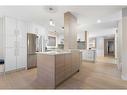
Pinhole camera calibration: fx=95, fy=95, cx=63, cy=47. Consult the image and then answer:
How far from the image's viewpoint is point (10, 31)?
4.01m

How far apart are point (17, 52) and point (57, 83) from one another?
2669 millimetres

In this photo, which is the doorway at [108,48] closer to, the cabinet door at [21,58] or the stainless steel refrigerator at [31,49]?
the stainless steel refrigerator at [31,49]

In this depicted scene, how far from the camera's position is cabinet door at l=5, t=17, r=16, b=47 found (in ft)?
12.8

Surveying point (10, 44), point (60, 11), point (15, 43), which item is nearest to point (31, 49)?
point (15, 43)

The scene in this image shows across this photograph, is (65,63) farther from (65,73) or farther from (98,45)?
(98,45)

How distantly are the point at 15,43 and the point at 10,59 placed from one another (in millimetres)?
718

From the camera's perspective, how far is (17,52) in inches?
169

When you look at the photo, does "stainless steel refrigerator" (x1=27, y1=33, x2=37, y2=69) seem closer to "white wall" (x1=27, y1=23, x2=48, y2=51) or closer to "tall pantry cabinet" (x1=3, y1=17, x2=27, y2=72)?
"tall pantry cabinet" (x1=3, y1=17, x2=27, y2=72)

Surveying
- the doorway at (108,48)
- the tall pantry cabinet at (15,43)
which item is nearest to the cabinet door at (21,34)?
the tall pantry cabinet at (15,43)

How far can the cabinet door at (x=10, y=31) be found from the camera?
3.89m

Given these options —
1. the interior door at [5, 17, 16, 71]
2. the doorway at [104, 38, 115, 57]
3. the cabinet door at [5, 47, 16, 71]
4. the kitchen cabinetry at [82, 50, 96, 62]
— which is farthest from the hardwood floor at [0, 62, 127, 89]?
the doorway at [104, 38, 115, 57]
